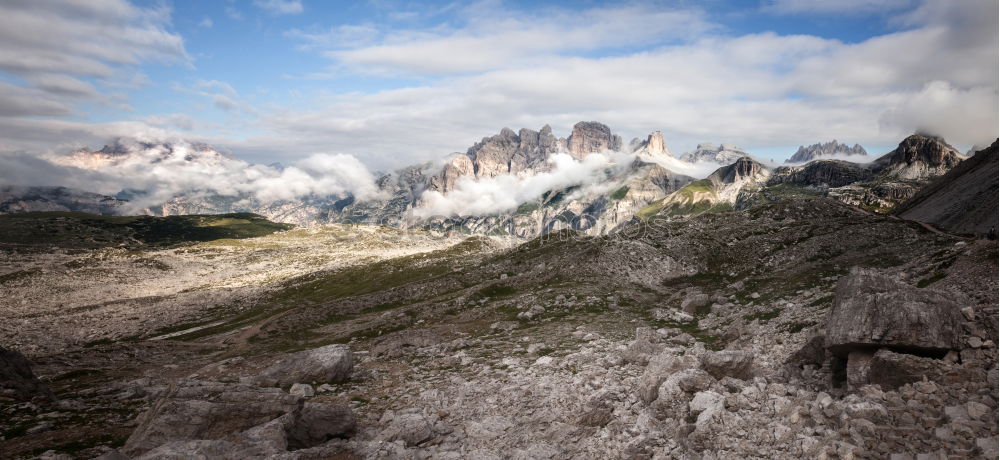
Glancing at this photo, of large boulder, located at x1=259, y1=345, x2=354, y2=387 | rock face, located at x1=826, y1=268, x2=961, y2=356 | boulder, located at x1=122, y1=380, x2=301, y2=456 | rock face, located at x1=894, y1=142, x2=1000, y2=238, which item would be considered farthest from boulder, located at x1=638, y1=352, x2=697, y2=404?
rock face, located at x1=894, y1=142, x2=1000, y2=238

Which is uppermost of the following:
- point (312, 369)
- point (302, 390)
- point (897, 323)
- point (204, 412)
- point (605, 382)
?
point (897, 323)

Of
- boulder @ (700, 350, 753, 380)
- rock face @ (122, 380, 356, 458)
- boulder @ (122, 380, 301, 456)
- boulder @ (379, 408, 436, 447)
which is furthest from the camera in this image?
boulder @ (379, 408, 436, 447)

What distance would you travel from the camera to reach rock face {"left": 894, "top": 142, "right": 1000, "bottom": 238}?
8200 centimetres

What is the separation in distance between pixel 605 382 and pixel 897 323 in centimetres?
1266

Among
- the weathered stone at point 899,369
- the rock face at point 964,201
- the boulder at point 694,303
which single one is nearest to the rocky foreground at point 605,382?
the weathered stone at point 899,369

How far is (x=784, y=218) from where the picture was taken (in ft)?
279

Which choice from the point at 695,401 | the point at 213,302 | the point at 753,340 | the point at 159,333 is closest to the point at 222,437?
the point at 695,401

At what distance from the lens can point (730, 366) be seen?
66.6 feet

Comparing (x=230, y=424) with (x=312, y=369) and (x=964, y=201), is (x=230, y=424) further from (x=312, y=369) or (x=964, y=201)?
(x=964, y=201)

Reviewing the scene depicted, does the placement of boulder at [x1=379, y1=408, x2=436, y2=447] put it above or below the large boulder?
above

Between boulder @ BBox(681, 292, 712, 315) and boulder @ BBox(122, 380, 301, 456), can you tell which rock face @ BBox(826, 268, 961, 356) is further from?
boulder @ BBox(681, 292, 712, 315)

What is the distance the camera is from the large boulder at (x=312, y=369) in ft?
100

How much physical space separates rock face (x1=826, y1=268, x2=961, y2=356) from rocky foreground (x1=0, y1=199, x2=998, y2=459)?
0.22 ft

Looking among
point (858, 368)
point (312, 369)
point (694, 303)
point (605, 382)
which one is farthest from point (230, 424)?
point (694, 303)
